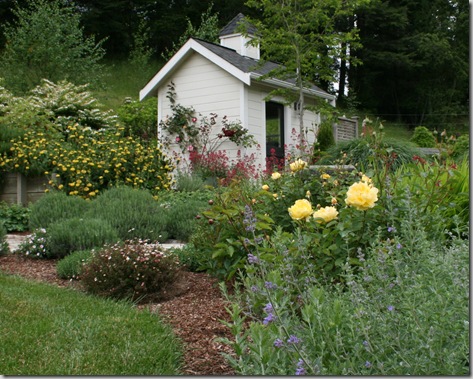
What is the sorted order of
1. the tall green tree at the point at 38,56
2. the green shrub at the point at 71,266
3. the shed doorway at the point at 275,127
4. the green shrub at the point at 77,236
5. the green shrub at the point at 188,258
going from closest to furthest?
the green shrub at the point at 71,266, the green shrub at the point at 188,258, the green shrub at the point at 77,236, the shed doorway at the point at 275,127, the tall green tree at the point at 38,56

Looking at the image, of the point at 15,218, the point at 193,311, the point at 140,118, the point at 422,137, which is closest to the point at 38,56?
the point at 140,118

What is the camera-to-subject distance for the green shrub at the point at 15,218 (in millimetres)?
7703

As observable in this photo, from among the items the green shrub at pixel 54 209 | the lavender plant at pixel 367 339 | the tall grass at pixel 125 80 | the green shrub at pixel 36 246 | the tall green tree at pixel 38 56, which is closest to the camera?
the lavender plant at pixel 367 339

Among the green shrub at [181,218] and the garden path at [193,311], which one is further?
the green shrub at [181,218]

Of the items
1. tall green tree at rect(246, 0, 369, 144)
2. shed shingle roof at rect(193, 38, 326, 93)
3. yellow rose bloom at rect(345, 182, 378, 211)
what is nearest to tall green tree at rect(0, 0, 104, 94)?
shed shingle roof at rect(193, 38, 326, 93)

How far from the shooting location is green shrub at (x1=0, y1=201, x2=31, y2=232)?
7.70m

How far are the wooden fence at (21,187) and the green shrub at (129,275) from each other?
5.40m

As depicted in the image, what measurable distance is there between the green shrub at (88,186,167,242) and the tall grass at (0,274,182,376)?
2.13 meters

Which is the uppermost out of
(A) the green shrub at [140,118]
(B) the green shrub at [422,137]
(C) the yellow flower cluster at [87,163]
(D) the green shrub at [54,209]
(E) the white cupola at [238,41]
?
(E) the white cupola at [238,41]

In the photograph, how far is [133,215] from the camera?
6.23 meters

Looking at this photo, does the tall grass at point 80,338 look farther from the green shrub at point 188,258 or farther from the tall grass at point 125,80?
the tall grass at point 125,80

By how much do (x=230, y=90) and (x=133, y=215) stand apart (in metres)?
7.20

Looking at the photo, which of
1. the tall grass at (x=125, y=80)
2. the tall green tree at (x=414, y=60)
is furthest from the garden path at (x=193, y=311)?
the tall green tree at (x=414, y=60)

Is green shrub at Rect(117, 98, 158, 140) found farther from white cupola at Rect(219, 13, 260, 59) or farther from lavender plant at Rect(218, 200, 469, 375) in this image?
lavender plant at Rect(218, 200, 469, 375)
